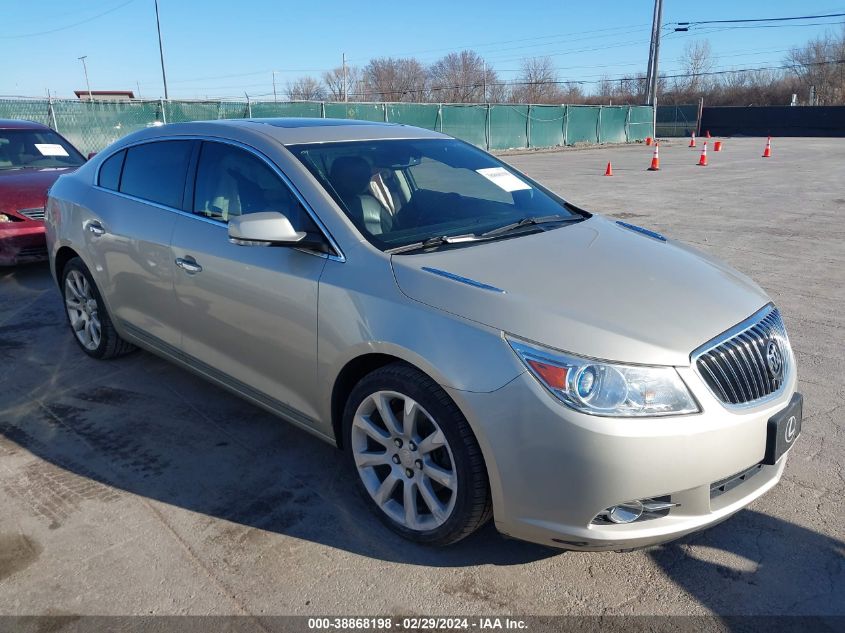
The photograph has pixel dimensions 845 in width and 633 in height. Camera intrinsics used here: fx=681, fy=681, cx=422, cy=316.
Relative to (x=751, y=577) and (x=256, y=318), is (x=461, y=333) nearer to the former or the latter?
(x=256, y=318)

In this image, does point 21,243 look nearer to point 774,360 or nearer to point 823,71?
point 774,360

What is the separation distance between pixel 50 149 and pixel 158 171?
18.2 ft

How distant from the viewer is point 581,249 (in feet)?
10.4

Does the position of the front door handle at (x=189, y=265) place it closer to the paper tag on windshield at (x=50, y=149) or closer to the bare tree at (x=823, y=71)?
the paper tag on windshield at (x=50, y=149)

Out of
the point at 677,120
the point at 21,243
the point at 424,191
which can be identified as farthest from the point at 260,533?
the point at 677,120

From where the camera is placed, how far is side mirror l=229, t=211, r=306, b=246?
2947 mm

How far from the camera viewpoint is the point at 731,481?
8.25 ft

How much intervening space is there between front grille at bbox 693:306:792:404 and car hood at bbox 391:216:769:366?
0.05 meters

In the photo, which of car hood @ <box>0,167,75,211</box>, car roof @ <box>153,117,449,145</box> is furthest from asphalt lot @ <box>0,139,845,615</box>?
car hood @ <box>0,167,75,211</box>

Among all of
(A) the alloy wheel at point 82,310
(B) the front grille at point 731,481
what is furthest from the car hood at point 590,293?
(A) the alloy wheel at point 82,310

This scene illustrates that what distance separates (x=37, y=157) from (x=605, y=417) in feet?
27.8

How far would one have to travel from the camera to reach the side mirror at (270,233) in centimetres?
295

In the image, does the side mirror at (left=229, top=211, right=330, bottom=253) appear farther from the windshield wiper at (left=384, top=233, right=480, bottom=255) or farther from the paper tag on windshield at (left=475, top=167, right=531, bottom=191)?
the paper tag on windshield at (left=475, top=167, right=531, bottom=191)

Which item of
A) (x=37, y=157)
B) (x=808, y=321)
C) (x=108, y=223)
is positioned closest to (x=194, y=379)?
(x=108, y=223)
